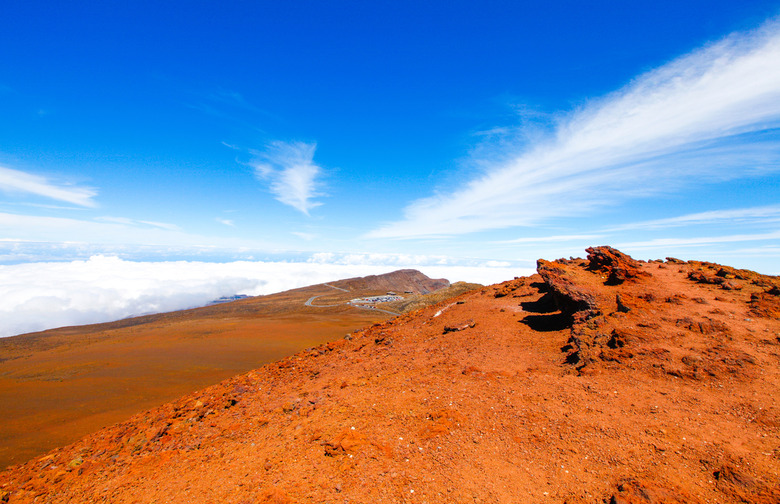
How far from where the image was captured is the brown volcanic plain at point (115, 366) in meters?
15.2

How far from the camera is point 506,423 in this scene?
6.18 meters

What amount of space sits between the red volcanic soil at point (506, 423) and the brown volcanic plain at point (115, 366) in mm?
7455

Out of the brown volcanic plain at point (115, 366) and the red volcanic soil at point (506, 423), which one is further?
the brown volcanic plain at point (115, 366)

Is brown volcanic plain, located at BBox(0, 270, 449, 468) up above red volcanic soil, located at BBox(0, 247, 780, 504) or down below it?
below

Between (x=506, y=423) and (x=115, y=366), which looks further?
(x=115, y=366)

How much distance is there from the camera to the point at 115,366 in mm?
25000

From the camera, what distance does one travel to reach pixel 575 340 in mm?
8992

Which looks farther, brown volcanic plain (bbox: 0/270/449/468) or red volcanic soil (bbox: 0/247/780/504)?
brown volcanic plain (bbox: 0/270/449/468)

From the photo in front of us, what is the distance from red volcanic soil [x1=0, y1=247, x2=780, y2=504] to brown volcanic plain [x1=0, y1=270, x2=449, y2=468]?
7.46 meters

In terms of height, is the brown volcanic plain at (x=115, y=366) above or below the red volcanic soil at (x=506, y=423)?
below

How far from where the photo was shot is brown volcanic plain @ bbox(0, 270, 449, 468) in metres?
15.2

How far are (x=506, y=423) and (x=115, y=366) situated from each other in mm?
31671

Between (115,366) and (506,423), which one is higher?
(506,423)

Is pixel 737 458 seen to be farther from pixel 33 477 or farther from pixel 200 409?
pixel 33 477
